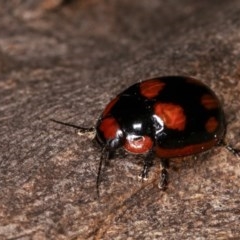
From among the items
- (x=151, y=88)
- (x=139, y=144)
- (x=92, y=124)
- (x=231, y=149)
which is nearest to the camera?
(x=139, y=144)

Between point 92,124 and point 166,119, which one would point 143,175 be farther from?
point 92,124

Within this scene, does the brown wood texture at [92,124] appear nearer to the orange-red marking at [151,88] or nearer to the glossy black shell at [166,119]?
the glossy black shell at [166,119]

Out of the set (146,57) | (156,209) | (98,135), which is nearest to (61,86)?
Result: (146,57)

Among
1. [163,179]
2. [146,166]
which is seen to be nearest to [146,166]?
[146,166]

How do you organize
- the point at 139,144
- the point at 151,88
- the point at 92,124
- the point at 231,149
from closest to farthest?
1. the point at 139,144
2. the point at 151,88
3. the point at 231,149
4. the point at 92,124

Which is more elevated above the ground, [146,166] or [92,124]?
[92,124]

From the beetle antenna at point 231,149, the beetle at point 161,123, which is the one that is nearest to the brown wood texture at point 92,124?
the beetle antenna at point 231,149

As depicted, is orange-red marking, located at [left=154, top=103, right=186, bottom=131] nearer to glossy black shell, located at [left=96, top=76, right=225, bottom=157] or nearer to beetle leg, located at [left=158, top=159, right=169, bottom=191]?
glossy black shell, located at [left=96, top=76, right=225, bottom=157]
